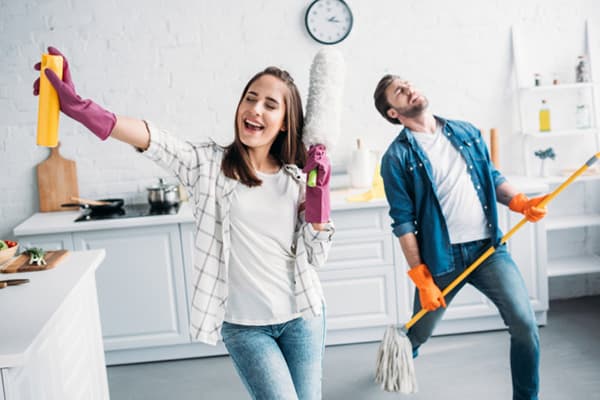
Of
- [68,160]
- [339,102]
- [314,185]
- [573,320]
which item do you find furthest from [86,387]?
[573,320]

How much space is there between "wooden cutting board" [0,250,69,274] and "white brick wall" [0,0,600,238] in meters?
1.51

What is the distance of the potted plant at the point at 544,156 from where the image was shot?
374 centimetres

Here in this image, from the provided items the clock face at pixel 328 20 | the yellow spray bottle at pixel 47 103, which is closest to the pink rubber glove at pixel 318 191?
the yellow spray bottle at pixel 47 103

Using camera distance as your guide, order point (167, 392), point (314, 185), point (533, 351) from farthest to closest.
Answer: point (167, 392) < point (533, 351) < point (314, 185)

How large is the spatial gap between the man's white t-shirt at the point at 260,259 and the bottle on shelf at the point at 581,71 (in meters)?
2.68

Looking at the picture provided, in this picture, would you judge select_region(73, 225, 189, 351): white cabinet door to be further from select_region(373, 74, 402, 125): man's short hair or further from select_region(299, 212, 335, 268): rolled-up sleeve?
select_region(299, 212, 335, 268): rolled-up sleeve

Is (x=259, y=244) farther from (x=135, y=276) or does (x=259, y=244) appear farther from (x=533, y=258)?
(x=533, y=258)

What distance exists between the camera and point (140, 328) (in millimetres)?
3385

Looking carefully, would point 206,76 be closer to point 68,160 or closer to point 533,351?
point 68,160

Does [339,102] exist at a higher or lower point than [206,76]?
lower

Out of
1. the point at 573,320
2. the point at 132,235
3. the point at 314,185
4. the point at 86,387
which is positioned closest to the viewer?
the point at 314,185

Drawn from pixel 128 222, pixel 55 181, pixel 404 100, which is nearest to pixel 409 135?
pixel 404 100

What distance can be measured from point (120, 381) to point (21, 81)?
182 cm

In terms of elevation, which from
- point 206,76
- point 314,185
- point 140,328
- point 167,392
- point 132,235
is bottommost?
point 167,392
